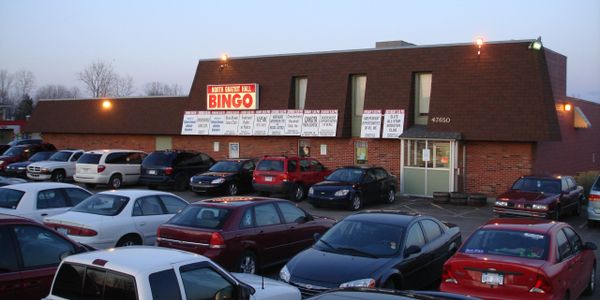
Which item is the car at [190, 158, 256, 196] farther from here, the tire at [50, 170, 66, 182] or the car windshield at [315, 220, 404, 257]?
the car windshield at [315, 220, 404, 257]

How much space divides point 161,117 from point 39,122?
11.5 meters

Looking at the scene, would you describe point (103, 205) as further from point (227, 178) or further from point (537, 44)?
point (537, 44)

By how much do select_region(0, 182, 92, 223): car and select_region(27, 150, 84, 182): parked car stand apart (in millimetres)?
16126

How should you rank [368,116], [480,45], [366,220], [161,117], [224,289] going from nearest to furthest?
[224,289], [366,220], [480,45], [368,116], [161,117]

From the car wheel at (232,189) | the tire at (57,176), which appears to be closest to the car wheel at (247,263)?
the car wheel at (232,189)

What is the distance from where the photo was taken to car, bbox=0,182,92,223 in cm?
1258

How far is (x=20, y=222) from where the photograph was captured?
7281mm

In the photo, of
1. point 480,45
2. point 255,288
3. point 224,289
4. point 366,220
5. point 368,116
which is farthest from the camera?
point 368,116

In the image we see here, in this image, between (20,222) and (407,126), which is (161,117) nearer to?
(407,126)

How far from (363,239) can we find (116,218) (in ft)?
17.1

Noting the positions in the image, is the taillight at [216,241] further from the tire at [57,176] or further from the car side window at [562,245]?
the tire at [57,176]

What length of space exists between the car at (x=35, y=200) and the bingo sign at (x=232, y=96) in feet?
56.7

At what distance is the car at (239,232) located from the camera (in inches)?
410

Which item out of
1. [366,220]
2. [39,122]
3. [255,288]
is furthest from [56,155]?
[255,288]
